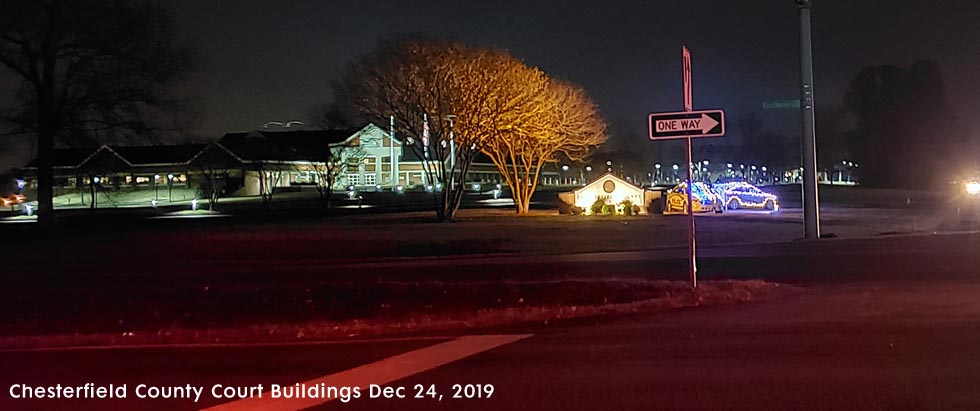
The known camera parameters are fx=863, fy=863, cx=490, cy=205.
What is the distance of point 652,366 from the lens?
792cm

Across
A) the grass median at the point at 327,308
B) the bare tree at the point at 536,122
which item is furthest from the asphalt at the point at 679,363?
the bare tree at the point at 536,122

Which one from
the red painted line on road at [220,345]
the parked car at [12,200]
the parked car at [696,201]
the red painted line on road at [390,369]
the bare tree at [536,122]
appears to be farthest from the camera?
the parked car at [12,200]

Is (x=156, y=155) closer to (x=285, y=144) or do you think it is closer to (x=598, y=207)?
(x=285, y=144)

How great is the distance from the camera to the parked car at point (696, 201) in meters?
45.9

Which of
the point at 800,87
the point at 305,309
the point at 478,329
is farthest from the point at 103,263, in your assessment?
the point at 800,87

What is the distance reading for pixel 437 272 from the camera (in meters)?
18.5

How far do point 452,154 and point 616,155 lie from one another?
299 feet

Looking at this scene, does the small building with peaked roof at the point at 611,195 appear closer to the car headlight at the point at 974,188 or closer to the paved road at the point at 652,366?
the paved road at the point at 652,366

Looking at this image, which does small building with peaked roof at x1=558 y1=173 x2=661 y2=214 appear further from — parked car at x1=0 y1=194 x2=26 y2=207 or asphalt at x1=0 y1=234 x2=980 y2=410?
parked car at x1=0 y1=194 x2=26 y2=207

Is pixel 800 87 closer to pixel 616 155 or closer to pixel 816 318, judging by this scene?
pixel 816 318

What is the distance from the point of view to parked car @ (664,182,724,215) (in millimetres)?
45938

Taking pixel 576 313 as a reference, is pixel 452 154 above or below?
above

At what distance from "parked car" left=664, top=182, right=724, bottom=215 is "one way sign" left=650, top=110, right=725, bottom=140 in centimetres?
3287

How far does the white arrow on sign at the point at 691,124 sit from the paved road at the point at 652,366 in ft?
8.90
